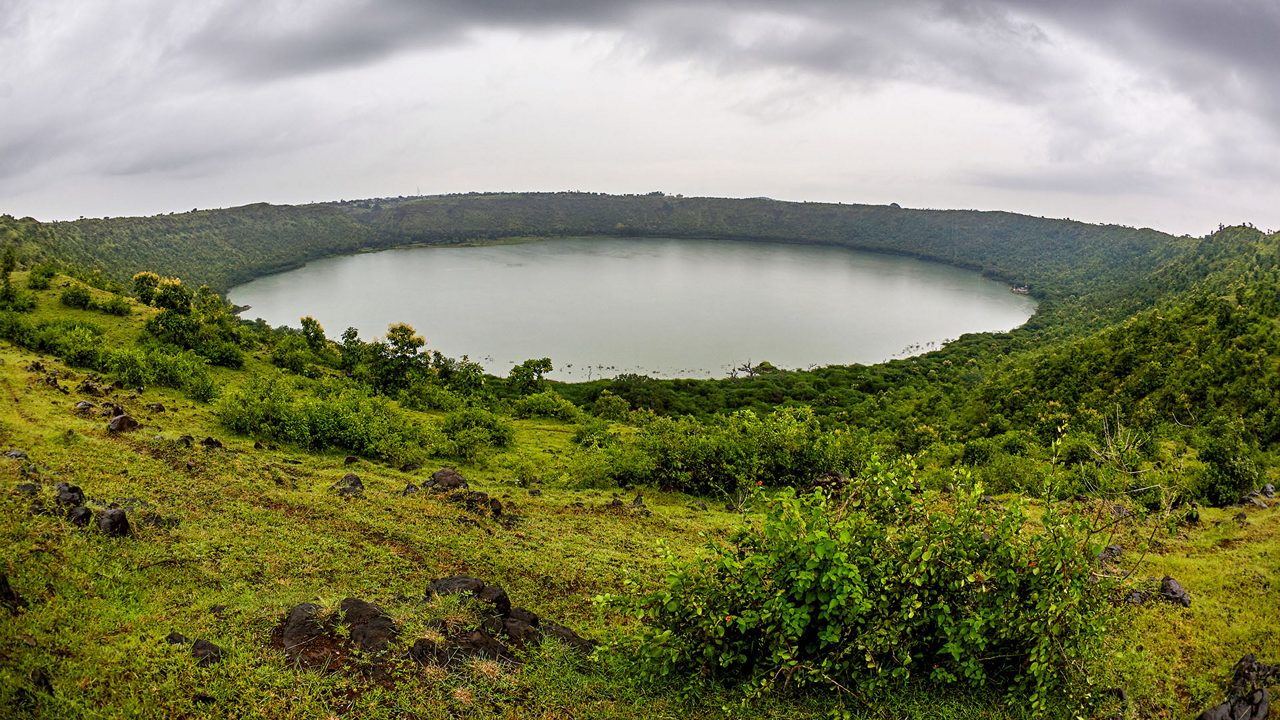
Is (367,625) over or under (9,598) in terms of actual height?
under

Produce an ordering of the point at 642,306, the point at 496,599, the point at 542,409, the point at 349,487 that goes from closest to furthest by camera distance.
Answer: the point at 496,599
the point at 349,487
the point at 542,409
the point at 642,306

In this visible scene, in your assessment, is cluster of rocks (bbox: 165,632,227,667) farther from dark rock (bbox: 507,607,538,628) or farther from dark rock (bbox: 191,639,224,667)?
dark rock (bbox: 507,607,538,628)

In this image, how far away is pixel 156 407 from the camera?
63.0 ft

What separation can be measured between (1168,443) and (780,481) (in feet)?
41.6

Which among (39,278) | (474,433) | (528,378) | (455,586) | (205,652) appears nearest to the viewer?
(205,652)

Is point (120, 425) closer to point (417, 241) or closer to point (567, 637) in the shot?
point (567, 637)

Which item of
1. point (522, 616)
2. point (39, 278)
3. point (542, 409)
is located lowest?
point (542, 409)

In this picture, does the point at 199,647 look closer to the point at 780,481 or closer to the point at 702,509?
the point at 702,509

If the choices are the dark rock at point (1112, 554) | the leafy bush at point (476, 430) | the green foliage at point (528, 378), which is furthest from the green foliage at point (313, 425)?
the green foliage at point (528, 378)

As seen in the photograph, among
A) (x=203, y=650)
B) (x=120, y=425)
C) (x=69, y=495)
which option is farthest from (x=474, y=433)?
(x=203, y=650)

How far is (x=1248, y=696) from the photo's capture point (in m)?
6.76

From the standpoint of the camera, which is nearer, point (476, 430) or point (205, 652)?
point (205, 652)

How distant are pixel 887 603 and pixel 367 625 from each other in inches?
222

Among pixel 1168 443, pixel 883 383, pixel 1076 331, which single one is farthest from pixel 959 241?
pixel 1168 443
